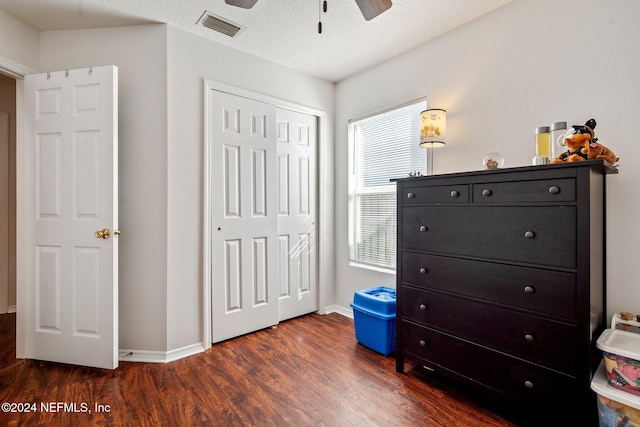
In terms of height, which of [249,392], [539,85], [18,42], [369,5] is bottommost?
[249,392]

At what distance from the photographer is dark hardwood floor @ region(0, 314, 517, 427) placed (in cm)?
173

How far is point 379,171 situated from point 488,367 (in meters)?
1.93

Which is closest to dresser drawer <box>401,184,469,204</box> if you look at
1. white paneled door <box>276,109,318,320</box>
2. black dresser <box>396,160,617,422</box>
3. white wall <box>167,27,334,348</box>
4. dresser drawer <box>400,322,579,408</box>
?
black dresser <box>396,160,617,422</box>

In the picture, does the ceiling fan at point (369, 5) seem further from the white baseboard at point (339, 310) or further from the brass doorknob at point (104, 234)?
the white baseboard at point (339, 310)

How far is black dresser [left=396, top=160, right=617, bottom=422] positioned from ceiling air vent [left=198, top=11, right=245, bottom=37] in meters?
1.81

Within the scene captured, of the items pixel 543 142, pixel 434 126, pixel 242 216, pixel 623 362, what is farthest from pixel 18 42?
pixel 623 362

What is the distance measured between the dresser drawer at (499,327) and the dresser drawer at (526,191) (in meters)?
0.60

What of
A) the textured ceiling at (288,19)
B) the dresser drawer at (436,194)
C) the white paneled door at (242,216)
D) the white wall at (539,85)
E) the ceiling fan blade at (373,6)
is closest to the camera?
the ceiling fan blade at (373,6)

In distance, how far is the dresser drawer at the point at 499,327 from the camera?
4.89 feet

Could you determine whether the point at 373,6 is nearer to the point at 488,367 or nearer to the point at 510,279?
the point at 510,279

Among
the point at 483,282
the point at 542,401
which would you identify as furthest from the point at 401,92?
the point at 542,401

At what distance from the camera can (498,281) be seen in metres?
1.71

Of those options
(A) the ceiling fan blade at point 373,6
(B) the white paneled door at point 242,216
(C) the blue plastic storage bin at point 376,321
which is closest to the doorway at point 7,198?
(B) the white paneled door at point 242,216

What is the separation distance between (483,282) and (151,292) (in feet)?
7.79
